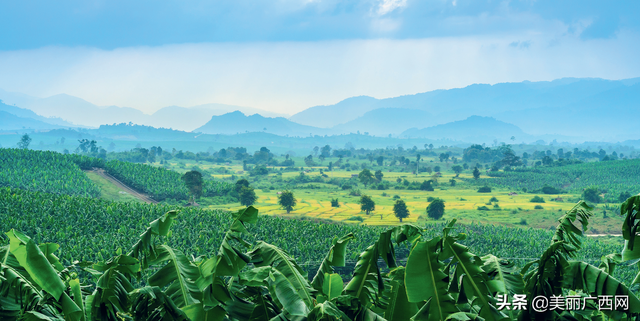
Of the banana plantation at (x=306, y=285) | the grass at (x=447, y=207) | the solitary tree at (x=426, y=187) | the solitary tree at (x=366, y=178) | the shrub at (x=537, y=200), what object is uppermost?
the banana plantation at (x=306, y=285)

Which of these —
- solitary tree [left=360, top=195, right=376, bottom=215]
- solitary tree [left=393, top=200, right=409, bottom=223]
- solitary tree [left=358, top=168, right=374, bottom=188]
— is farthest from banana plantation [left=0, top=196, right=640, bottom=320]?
solitary tree [left=358, top=168, right=374, bottom=188]

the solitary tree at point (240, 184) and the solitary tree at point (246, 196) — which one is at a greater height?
the solitary tree at point (240, 184)

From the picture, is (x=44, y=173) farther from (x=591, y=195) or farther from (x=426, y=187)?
(x=591, y=195)

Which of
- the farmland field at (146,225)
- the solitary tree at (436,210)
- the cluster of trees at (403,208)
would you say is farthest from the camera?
the solitary tree at (436,210)

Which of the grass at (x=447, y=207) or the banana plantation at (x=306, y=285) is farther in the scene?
the grass at (x=447, y=207)

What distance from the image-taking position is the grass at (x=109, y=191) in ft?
193

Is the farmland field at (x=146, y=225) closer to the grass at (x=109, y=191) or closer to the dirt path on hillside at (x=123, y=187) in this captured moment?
the grass at (x=109, y=191)

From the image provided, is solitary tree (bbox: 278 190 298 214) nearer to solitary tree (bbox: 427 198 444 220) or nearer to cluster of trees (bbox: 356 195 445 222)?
cluster of trees (bbox: 356 195 445 222)

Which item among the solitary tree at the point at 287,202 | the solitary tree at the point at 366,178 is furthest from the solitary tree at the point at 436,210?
the solitary tree at the point at 366,178

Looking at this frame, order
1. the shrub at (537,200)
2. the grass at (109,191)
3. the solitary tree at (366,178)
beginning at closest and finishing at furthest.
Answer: the grass at (109,191), the shrub at (537,200), the solitary tree at (366,178)

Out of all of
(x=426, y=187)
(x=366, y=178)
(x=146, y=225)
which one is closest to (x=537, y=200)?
(x=426, y=187)

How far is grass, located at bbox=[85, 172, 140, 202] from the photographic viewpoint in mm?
58812

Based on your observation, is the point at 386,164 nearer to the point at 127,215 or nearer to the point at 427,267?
the point at 127,215

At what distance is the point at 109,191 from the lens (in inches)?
2404
